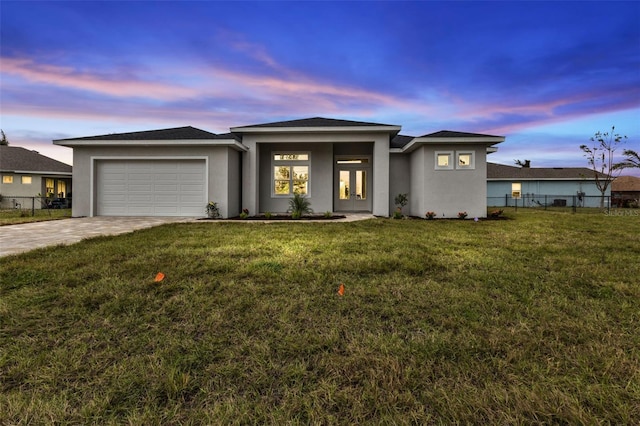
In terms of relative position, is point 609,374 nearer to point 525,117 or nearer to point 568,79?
point 568,79

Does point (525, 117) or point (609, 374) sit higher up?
point (525, 117)

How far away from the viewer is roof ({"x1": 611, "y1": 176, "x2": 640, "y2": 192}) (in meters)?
36.4

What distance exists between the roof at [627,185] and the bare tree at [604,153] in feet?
63.3

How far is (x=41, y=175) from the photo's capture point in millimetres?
21125

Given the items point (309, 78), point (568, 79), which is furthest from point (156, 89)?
point (568, 79)

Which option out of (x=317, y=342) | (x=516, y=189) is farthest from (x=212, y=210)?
(x=516, y=189)

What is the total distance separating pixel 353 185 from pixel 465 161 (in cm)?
516

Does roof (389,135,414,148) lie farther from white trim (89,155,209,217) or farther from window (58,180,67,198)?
window (58,180,67,198)

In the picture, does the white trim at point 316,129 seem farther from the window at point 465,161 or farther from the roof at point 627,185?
the roof at point 627,185

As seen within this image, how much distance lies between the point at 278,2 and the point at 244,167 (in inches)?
240

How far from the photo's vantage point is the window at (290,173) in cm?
1421

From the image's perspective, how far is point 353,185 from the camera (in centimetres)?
1504

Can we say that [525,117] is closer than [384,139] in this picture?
No

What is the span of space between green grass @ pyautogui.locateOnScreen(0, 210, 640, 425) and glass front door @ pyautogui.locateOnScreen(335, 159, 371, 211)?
10.8 meters
